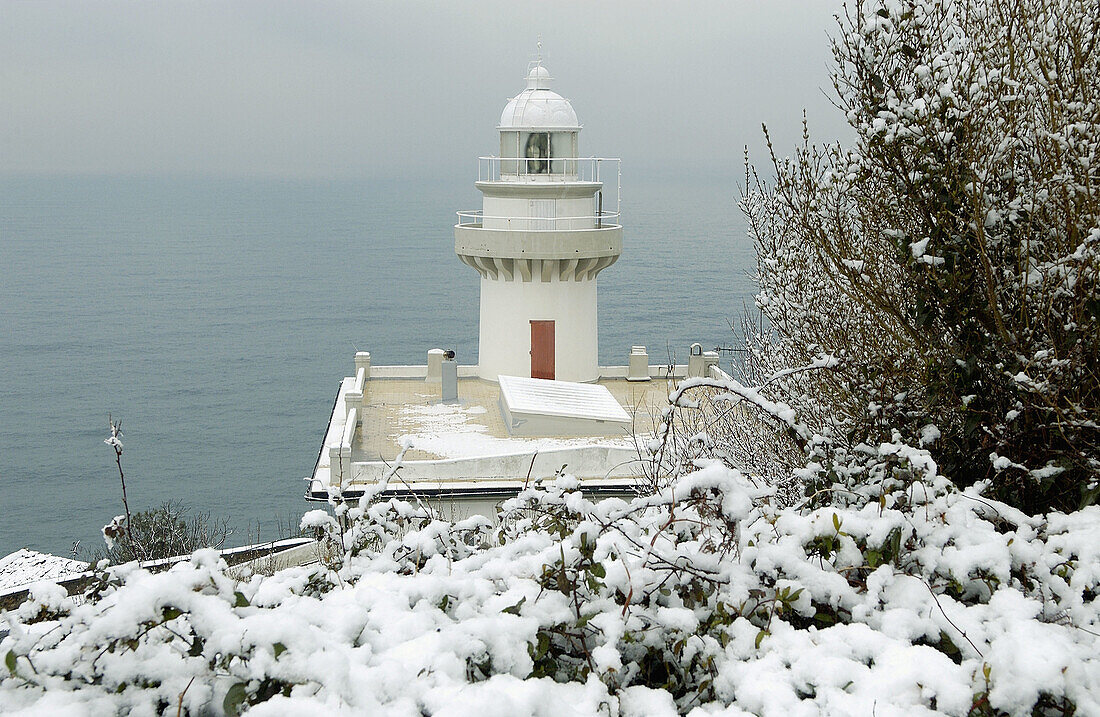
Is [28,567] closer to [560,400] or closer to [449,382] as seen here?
[449,382]

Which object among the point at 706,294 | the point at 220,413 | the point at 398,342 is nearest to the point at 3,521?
the point at 220,413

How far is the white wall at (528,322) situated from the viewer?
845 inches

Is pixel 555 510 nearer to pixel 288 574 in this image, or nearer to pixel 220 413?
pixel 288 574

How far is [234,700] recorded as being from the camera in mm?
2598

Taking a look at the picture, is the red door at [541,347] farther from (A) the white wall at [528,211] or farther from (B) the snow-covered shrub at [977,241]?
(B) the snow-covered shrub at [977,241]

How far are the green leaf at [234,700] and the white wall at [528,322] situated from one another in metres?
18.9

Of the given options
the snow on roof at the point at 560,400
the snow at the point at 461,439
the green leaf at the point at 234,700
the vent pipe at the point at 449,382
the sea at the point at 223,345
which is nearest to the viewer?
the green leaf at the point at 234,700

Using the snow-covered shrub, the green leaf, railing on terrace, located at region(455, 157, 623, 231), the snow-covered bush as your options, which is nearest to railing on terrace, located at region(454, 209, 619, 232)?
railing on terrace, located at region(455, 157, 623, 231)

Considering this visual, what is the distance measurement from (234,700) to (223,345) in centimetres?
6485

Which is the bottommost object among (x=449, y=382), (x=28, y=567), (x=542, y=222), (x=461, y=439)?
(x=28, y=567)

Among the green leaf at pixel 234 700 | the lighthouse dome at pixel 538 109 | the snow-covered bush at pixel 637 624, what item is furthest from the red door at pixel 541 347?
the green leaf at pixel 234 700

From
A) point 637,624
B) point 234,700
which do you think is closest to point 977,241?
point 637,624

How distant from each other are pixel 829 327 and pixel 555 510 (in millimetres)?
3576

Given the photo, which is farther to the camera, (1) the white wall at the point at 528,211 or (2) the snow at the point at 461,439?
(1) the white wall at the point at 528,211
